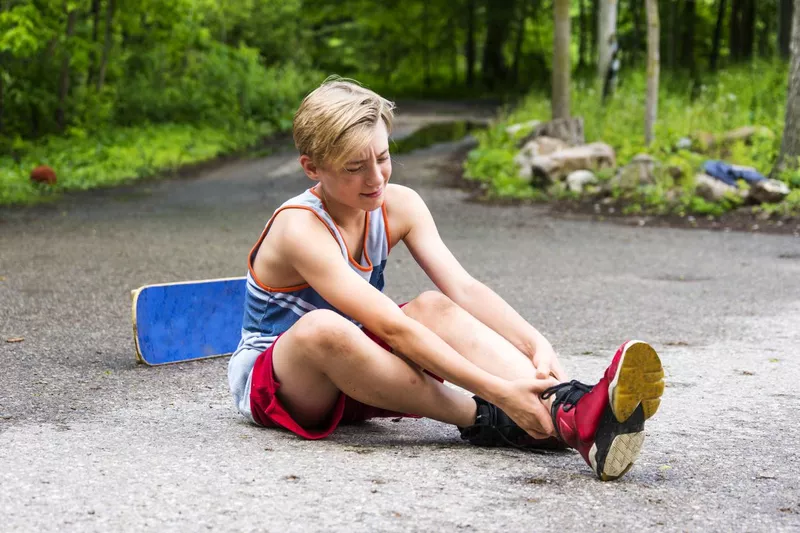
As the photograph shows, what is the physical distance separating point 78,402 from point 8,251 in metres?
5.39

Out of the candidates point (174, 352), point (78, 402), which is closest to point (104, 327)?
point (174, 352)

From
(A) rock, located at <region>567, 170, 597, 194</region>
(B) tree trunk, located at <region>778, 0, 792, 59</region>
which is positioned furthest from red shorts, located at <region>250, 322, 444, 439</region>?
(B) tree trunk, located at <region>778, 0, 792, 59</region>

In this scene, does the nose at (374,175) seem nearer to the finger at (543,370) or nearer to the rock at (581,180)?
→ the finger at (543,370)

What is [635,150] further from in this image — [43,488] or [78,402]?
[43,488]

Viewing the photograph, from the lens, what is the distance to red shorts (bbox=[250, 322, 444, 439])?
11.0 feet

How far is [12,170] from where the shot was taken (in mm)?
14867

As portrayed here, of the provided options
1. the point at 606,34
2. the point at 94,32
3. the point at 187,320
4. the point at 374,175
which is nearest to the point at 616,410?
the point at 374,175

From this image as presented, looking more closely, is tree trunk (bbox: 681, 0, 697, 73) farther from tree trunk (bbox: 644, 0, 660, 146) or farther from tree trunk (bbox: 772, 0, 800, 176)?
tree trunk (bbox: 772, 0, 800, 176)

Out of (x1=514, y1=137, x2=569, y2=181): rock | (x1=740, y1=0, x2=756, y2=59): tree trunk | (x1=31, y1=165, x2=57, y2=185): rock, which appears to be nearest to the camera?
(x1=31, y1=165, x2=57, y2=185): rock

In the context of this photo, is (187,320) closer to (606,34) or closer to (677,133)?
(677,133)

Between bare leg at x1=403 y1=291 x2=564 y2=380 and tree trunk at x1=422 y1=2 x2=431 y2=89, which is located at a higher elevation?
bare leg at x1=403 y1=291 x2=564 y2=380

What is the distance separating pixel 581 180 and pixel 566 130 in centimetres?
286

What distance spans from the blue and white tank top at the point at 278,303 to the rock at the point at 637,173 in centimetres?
954

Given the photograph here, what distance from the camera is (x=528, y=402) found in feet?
9.99
